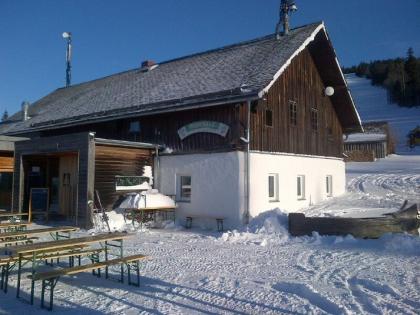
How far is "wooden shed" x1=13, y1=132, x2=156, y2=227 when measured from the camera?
47.9ft

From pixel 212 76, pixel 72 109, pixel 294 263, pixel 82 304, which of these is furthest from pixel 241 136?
pixel 72 109

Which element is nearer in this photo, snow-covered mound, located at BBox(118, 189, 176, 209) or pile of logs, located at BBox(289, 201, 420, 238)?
pile of logs, located at BBox(289, 201, 420, 238)

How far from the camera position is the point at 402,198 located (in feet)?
61.1

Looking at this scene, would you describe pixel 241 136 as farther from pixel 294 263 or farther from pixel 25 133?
pixel 25 133

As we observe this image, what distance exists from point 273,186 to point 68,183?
836 cm

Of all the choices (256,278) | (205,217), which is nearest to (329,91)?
(205,217)

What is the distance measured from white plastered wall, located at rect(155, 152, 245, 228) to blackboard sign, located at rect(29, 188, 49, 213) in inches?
196

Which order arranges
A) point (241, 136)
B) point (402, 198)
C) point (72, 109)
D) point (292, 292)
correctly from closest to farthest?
point (292, 292), point (241, 136), point (402, 198), point (72, 109)

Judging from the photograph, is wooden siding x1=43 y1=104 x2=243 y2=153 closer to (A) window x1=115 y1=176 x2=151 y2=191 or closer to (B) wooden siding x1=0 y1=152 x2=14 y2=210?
(A) window x1=115 y1=176 x2=151 y2=191

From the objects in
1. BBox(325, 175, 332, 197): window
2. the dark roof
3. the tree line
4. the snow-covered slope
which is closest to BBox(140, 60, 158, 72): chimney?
the dark roof

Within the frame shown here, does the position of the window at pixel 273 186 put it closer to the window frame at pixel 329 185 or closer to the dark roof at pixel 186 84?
the dark roof at pixel 186 84

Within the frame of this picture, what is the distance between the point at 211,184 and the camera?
49.0ft

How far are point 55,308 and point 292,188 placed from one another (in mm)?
12264

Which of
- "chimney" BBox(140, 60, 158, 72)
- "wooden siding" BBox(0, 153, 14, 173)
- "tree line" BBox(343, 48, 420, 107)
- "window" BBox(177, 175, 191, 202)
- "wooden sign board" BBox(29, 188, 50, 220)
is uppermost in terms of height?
"tree line" BBox(343, 48, 420, 107)
